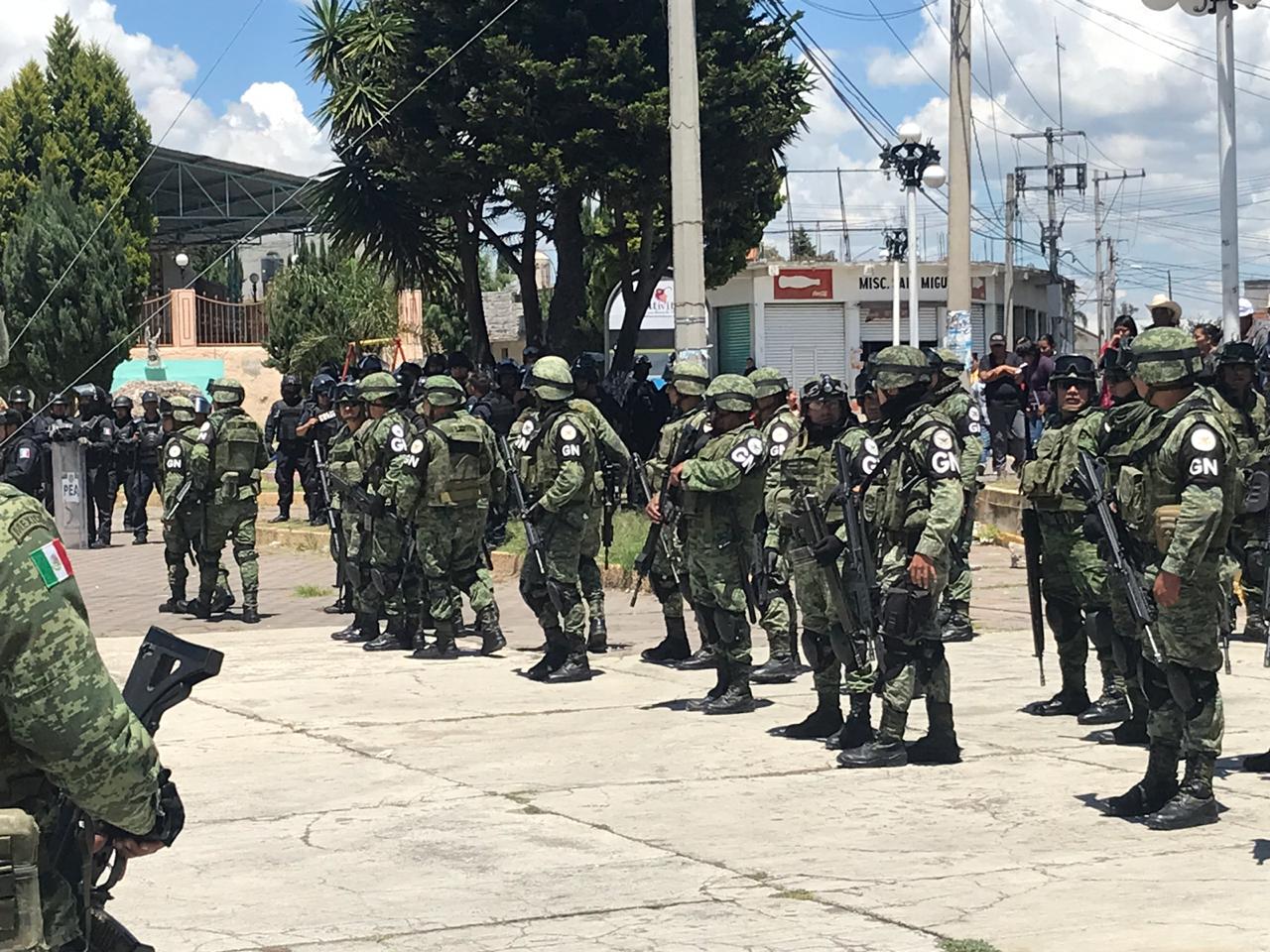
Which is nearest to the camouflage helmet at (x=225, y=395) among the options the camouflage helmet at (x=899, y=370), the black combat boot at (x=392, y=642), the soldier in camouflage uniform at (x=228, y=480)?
the soldier in camouflage uniform at (x=228, y=480)

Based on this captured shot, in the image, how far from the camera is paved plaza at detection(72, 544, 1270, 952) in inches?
215

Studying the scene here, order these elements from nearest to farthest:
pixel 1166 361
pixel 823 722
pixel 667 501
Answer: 1. pixel 1166 361
2. pixel 823 722
3. pixel 667 501

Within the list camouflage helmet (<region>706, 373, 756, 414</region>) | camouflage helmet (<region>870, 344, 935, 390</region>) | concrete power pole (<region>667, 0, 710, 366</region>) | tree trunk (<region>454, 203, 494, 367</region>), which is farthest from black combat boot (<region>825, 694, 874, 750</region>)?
tree trunk (<region>454, 203, 494, 367</region>)

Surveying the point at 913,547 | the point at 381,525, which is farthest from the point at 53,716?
the point at 381,525

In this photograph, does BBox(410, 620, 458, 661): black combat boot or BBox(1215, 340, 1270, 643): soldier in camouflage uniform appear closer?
BBox(1215, 340, 1270, 643): soldier in camouflage uniform

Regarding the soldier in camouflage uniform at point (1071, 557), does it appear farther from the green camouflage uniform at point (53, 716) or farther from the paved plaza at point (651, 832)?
the green camouflage uniform at point (53, 716)

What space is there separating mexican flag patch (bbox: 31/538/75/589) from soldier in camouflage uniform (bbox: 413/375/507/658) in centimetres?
838

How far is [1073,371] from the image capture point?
30.7 ft

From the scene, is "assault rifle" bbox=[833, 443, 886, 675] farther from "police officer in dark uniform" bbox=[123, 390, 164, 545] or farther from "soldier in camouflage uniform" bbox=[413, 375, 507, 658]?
"police officer in dark uniform" bbox=[123, 390, 164, 545]

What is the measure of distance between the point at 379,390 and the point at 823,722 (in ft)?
16.7

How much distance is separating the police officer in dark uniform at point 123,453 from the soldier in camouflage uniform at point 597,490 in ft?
37.4

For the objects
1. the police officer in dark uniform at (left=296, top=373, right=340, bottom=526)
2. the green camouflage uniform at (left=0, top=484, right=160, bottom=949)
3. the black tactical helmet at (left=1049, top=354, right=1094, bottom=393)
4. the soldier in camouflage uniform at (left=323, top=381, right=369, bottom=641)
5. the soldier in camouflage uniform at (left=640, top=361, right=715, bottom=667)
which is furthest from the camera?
the police officer in dark uniform at (left=296, top=373, right=340, bottom=526)

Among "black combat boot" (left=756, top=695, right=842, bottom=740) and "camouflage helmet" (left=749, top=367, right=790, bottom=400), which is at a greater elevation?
"camouflage helmet" (left=749, top=367, right=790, bottom=400)

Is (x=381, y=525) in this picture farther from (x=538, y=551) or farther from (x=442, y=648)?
(x=538, y=551)
